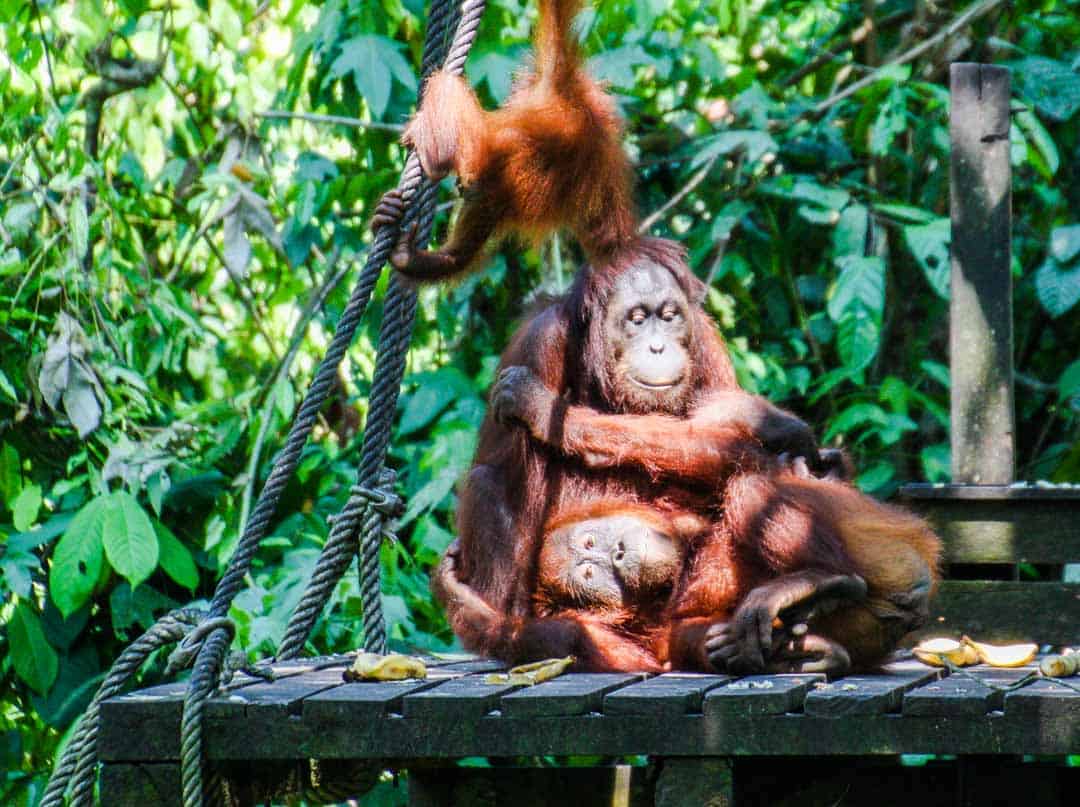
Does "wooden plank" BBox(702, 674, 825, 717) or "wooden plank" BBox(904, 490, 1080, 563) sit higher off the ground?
"wooden plank" BBox(904, 490, 1080, 563)

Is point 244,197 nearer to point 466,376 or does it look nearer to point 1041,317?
point 466,376

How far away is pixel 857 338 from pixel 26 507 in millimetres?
2511

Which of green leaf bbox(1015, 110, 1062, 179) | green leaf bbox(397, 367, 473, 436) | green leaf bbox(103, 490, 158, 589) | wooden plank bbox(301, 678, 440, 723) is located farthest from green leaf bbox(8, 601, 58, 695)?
green leaf bbox(1015, 110, 1062, 179)

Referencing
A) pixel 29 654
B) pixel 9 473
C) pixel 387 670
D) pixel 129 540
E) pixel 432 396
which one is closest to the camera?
pixel 387 670


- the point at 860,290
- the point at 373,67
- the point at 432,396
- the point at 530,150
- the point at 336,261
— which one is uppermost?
the point at 373,67

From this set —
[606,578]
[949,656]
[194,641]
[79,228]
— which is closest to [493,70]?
[79,228]

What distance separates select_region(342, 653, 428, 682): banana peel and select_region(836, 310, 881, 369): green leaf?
8.26 ft

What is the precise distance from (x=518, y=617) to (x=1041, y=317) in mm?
3404

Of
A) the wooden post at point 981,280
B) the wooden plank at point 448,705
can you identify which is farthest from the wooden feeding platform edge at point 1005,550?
the wooden plank at point 448,705

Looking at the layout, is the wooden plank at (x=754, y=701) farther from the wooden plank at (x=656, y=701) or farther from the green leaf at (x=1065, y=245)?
the green leaf at (x=1065, y=245)

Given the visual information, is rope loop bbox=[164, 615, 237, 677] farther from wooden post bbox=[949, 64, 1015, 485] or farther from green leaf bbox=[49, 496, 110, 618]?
wooden post bbox=[949, 64, 1015, 485]

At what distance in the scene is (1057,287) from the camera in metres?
4.75

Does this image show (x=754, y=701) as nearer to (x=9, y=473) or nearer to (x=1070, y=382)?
(x=9, y=473)

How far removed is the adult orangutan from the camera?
2.47 metres
